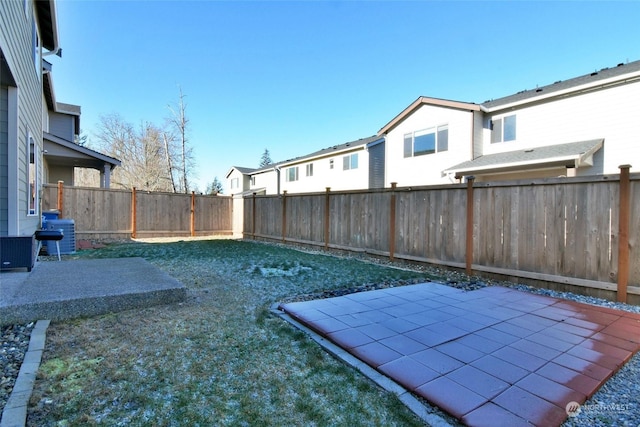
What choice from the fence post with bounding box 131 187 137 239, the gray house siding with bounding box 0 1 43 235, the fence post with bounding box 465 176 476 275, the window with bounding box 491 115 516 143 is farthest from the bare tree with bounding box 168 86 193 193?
the fence post with bounding box 465 176 476 275

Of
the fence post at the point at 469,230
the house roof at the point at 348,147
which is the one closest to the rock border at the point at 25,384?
the fence post at the point at 469,230

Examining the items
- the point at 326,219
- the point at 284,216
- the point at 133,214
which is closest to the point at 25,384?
the point at 326,219

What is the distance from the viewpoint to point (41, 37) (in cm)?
855

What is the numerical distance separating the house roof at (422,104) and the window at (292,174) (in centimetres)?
861

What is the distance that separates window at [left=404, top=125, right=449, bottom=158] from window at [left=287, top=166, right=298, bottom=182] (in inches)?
401

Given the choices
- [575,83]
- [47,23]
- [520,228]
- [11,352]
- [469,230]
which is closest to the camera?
[11,352]

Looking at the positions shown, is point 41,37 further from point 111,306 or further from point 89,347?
point 89,347

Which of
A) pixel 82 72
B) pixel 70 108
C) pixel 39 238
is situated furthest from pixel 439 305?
pixel 82 72

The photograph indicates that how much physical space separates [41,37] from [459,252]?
457 inches

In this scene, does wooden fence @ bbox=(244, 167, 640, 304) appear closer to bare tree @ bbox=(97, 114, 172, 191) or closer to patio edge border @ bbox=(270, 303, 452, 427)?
patio edge border @ bbox=(270, 303, 452, 427)

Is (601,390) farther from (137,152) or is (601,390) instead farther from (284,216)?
(137,152)

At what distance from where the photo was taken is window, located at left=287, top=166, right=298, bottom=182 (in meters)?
24.1

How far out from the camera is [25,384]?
2.05 metres

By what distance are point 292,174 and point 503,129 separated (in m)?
14.9
